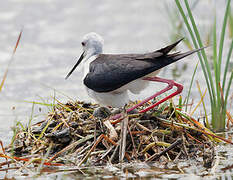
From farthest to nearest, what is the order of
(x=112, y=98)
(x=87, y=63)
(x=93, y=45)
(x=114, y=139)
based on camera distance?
1. (x=93, y=45)
2. (x=87, y=63)
3. (x=112, y=98)
4. (x=114, y=139)

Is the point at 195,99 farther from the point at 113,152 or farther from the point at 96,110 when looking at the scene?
the point at 113,152

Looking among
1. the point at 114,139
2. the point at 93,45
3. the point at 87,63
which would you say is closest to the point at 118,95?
the point at 87,63

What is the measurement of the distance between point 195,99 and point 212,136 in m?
3.00

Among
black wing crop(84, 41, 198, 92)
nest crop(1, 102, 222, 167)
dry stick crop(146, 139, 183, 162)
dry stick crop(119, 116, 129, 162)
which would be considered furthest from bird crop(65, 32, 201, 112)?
dry stick crop(146, 139, 183, 162)

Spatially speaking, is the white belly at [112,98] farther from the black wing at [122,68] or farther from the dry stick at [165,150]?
the dry stick at [165,150]

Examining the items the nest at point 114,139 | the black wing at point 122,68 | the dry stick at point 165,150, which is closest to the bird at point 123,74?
the black wing at point 122,68

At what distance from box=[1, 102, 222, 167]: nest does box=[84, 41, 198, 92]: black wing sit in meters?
0.40

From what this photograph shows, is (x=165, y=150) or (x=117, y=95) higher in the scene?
(x=117, y=95)

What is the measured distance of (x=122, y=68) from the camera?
7.13 meters

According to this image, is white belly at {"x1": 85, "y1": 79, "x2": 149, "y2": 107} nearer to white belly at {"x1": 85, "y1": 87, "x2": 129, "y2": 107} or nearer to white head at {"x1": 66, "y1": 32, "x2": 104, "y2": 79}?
white belly at {"x1": 85, "y1": 87, "x2": 129, "y2": 107}

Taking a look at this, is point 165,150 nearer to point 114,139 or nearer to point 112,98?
point 114,139

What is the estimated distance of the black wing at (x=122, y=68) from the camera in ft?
22.8

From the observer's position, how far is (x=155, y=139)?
661 cm

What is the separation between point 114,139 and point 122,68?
3.56 ft
